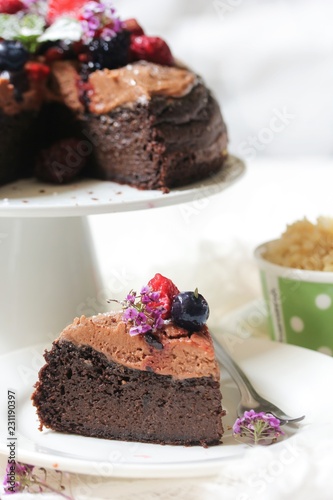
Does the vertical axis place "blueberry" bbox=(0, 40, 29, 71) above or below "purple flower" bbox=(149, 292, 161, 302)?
above

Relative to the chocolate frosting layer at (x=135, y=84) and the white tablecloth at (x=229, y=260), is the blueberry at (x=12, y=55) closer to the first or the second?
the chocolate frosting layer at (x=135, y=84)

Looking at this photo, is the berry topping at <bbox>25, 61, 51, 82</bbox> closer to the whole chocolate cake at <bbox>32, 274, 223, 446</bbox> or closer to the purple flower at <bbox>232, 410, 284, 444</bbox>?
the whole chocolate cake at <bbox>32, 274, 223, 446</bbox>

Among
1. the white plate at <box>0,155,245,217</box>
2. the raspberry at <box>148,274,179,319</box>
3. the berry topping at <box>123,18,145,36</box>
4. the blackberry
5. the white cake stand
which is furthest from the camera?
the berry topping at <box>123,18,145,36</box>

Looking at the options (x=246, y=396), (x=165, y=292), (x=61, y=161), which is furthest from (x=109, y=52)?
(x=246, y=396)

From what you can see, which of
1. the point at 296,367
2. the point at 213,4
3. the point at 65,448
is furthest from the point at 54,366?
the point at 213,4

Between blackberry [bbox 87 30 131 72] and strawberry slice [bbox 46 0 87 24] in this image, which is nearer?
blackberry [bbox 87 30 131 72]

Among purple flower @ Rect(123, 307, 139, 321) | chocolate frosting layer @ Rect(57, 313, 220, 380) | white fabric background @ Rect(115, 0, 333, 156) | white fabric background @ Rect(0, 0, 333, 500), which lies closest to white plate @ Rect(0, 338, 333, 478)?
chocolate frosting layer @ Rect(57, 313, 220, 380)

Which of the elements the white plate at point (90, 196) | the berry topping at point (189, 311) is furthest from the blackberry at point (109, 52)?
Result: the berry topping at point (189, 311)
